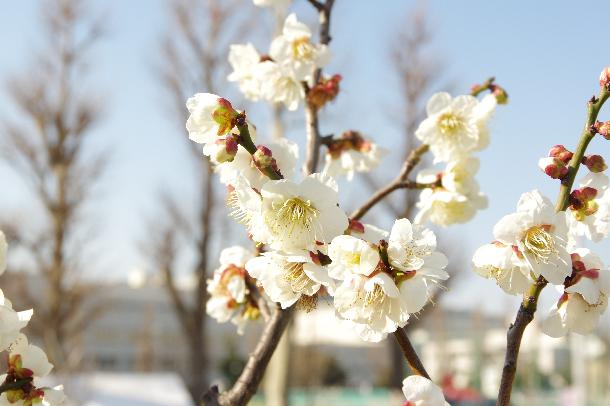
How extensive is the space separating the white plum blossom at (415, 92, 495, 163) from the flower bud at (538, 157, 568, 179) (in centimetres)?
37

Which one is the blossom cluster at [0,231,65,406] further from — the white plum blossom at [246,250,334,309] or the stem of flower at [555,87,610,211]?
the stem of flower at [555,87,610,211]

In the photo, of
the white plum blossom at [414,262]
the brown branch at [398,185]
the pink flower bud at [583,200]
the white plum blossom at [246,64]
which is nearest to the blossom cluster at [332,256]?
the white plum blossom at [414,262]

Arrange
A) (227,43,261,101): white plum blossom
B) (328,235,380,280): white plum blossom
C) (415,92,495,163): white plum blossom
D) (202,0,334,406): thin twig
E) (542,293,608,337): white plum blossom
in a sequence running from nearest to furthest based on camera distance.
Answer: (328,235,380,280): white plum blossom → (542,293,608,337): white plum blossom → (202,0,334,406): thin twig → (415,92,495,163): white plum blossom → (227,43,261,101): white plum blossom

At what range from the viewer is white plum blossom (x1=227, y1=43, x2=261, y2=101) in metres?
1.28

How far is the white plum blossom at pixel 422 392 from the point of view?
0.67 m

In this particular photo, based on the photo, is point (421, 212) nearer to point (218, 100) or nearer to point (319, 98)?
point (319, 98)

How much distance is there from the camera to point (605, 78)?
0.78m

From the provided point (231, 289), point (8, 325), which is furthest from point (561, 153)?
point (8, 325)

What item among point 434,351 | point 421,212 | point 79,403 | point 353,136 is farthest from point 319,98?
point 434,351

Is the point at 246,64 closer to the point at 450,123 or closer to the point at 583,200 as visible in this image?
the point at 450,123

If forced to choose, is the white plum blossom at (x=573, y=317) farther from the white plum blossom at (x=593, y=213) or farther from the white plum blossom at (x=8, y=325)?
the white plum blossom at (x=8, y=325)

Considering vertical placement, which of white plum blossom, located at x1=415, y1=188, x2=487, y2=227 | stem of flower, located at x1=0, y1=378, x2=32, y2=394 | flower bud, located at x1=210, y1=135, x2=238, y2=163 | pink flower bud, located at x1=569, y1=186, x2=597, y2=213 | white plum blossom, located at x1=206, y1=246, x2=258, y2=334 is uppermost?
white plum blossom, located at x1=415, y1=188, x2=487, y2=227

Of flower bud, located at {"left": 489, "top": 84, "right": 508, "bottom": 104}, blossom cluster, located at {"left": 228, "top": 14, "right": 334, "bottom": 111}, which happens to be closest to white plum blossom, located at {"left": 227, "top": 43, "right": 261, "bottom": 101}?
blossom cluster, located at {"left": 228, "top": 14, "right": 334, "bottom": 111}

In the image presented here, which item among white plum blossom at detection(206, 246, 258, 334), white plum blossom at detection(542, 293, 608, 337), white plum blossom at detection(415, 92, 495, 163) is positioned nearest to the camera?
white plum blossom at detection(542, 293, 608, 337)
